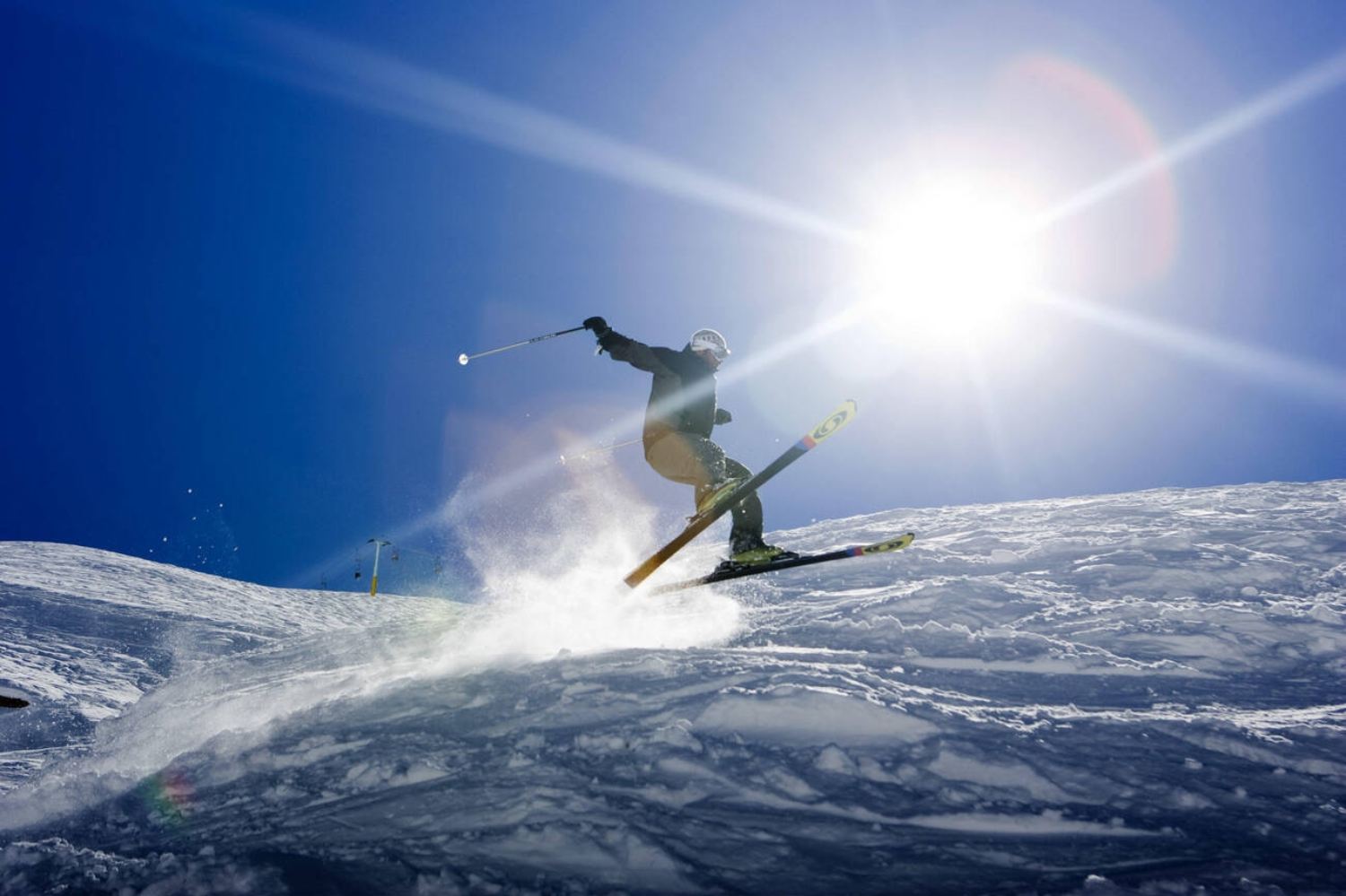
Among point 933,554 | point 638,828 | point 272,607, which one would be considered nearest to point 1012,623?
point 933,554

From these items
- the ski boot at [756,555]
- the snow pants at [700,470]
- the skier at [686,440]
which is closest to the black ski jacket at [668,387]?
the skier at [686,440]

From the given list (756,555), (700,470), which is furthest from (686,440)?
(756,555)

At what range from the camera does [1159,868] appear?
2.83m

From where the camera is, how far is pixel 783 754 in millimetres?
3996

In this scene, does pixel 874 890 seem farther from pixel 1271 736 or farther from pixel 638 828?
pixel 1271 736

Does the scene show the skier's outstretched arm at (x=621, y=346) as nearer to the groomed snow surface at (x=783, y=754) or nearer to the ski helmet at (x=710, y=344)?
the ski helmet at (x=710, y=344)

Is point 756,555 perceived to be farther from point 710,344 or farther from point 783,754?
point 783,754

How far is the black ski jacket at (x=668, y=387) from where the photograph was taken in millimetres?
8453

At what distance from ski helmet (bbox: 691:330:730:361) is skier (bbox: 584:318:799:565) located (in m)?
0.39

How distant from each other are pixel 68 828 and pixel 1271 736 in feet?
24.5

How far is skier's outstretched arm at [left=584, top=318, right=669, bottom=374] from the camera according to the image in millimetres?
8414

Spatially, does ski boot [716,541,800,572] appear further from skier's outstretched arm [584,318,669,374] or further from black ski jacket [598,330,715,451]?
skier's outstretched arm [584,318,669,374]

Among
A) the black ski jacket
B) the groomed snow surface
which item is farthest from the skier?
the groomed snow surface

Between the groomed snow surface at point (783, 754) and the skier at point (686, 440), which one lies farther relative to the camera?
the skier at point (686, 440)
